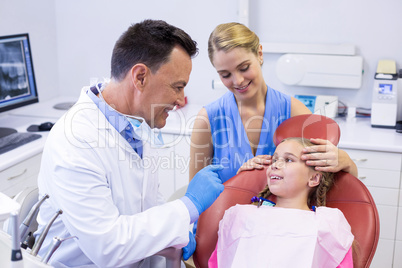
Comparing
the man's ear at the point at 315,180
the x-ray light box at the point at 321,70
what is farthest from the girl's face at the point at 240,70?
the x-ray light box at the point at 321,70

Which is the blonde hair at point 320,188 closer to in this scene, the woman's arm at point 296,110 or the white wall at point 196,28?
the woman's arm at point 296,110

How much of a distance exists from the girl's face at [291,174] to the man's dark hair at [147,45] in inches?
21.3

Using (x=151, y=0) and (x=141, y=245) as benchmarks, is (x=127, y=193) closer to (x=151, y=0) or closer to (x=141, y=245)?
(x=141, y=245)

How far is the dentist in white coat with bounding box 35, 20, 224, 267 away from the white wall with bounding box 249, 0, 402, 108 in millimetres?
1517

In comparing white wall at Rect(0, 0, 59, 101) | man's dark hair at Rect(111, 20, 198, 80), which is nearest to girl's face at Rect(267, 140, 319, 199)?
man's dark hair at Rect(111, 20, 198, 80)

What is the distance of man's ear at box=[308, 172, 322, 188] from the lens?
162cm

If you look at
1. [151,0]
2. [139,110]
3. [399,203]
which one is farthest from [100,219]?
[151,0]

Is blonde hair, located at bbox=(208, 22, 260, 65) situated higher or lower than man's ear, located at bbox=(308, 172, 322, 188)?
higher

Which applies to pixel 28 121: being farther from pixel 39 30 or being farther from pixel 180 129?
pixel 180 129

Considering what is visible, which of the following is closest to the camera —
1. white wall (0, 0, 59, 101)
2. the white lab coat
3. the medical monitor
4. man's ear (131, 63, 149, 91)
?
the white lab coat

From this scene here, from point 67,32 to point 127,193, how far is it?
2.15 meters

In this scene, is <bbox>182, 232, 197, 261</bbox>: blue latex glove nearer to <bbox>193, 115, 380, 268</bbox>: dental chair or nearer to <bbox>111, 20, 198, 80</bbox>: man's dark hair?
<bbox>193, 115, 380, 268</bbox>: dental chair

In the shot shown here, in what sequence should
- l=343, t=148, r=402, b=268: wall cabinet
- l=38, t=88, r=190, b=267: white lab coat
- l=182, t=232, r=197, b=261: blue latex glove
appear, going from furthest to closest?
l=343, t=148, r=402, b=268: wall cabinet, l=182, t=232, r=197, b=261: blue latex glove, l=38, t=88, r=190, b=267: white lab coat

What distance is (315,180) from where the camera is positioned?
1636mm
